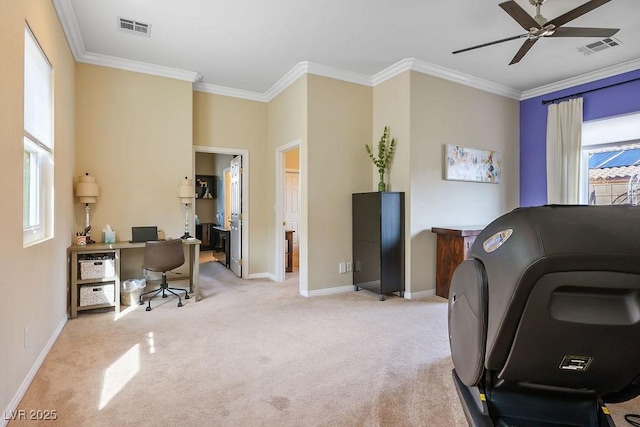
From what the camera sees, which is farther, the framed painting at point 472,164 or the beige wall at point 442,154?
the framed painting at point 472,164

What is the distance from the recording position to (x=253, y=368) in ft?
7.91

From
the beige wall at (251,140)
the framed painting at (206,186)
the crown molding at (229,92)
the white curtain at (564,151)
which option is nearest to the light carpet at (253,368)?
the beige wall at (251,140)

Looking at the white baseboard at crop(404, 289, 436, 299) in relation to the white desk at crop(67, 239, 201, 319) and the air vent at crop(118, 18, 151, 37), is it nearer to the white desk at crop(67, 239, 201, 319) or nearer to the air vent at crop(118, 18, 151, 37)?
the white desk at crop(67, 239, 201, 319)

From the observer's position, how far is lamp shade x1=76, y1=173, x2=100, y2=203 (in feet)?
12.4

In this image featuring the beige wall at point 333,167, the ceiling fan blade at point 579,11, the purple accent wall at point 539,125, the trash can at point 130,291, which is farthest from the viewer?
the purple accent wall at point 539,125

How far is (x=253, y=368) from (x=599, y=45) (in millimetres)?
4895

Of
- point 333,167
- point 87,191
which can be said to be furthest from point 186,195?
point 333,167

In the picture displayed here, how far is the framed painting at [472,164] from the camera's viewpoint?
4566 mm

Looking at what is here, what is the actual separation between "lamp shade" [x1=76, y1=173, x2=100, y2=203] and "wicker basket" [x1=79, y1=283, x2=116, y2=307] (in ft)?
3.19

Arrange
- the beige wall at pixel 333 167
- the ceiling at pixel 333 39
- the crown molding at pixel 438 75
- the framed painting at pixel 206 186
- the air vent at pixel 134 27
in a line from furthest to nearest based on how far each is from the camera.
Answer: the framed painting at pixel 206 186
the beige wall at pixel 333 167
the crown molding at pixel 438 75
the air vent at pixel 134 27
the ceiling at pixel 333 39

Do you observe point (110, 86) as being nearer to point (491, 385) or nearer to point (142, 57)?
point (142, 57)

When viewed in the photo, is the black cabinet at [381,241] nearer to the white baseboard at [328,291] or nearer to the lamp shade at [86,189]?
the white baseboard at [328,291]

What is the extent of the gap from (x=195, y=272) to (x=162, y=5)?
279cm

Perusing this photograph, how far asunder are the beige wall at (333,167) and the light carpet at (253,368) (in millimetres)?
781
